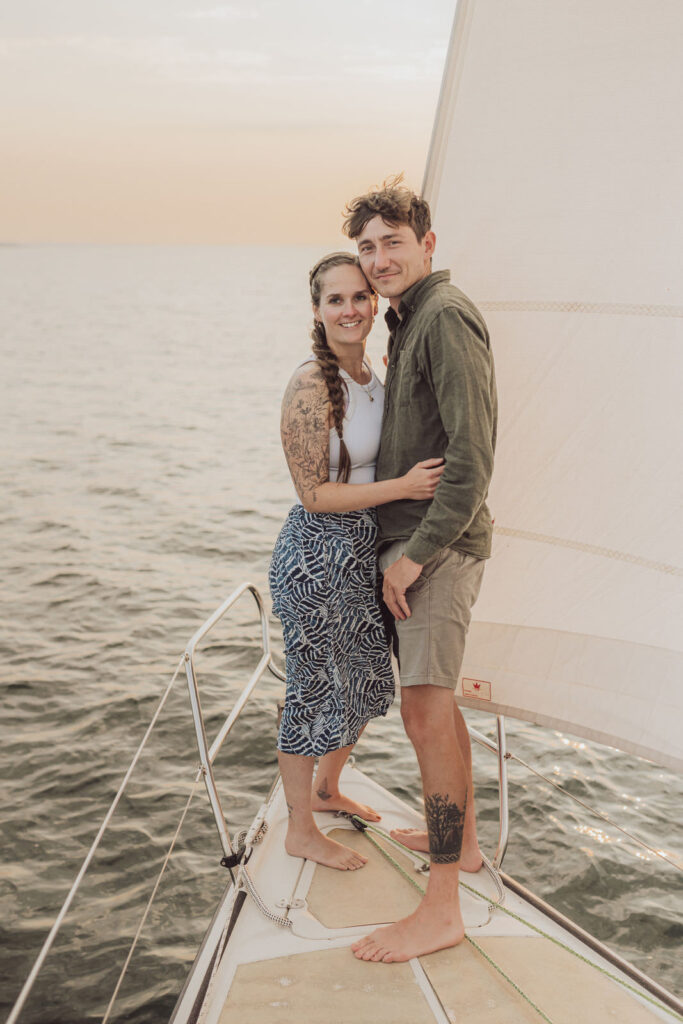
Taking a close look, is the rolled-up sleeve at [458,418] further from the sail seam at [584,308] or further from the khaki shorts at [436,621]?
the sail seam at [584,308]

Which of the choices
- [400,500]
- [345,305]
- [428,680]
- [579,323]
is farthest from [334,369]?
[428,680]

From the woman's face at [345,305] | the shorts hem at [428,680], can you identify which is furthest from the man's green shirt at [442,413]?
the shorts hem at [428,680]

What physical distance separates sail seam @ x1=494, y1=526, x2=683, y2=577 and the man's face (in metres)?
0.94

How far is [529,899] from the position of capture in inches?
111

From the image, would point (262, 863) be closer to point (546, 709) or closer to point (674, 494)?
point (546, 709)

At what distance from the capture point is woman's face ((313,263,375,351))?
8.75ft

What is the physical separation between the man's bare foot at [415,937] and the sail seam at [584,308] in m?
1.83

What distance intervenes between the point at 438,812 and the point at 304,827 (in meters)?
0.66

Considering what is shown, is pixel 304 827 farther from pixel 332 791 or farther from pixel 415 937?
pixel 415 937

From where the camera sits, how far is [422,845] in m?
3.12

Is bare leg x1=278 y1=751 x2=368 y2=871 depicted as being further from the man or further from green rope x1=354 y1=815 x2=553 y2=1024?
the man

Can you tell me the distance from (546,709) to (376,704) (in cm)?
58

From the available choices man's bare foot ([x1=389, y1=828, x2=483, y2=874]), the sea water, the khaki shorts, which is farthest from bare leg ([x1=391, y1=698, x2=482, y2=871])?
the sea water

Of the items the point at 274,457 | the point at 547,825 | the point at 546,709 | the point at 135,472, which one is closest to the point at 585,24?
the point at 546,709
